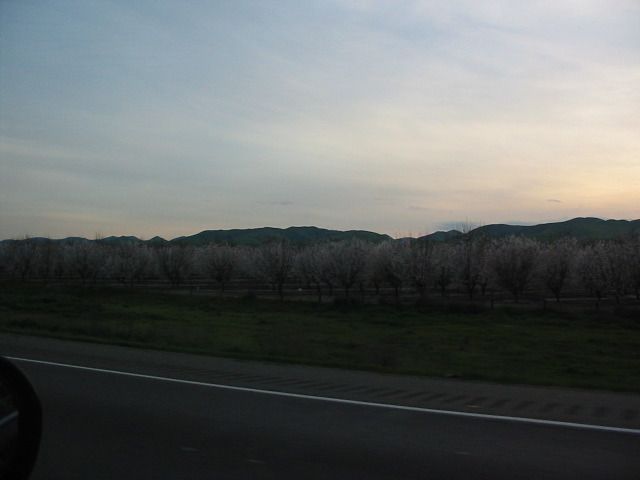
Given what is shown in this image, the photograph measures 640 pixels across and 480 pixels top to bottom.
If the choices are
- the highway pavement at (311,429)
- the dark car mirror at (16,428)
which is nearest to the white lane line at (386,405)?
the highway pavement at (311,429)

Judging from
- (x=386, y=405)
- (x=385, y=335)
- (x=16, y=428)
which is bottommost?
(x=385, y=335)

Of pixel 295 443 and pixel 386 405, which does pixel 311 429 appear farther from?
pixel 386 405

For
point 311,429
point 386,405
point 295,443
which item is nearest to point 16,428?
point 295,443

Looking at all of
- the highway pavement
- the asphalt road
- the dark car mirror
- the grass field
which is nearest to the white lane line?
the highway pavement

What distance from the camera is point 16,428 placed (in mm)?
3480

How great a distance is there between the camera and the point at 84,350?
1533 centimetres

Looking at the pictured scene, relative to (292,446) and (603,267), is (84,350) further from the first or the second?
(603,267)

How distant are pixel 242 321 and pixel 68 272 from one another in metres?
76.5

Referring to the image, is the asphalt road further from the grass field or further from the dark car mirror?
the grass field

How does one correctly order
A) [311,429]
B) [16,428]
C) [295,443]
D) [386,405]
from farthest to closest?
[386,405] → [311,429] → [295,443] → [16,428]

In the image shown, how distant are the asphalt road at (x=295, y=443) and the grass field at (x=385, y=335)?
4.55 meters

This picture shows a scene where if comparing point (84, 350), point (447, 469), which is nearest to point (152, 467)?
point (447, 469)

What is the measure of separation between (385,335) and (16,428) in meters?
27.4

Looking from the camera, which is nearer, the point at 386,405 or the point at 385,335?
the point at 386,405
